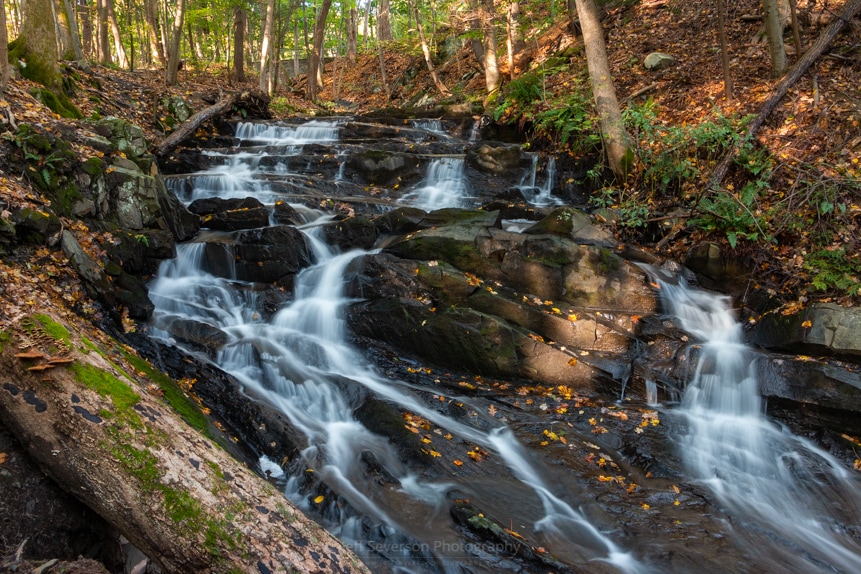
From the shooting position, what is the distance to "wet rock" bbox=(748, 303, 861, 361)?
6.38 m

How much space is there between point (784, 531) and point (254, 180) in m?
10.9

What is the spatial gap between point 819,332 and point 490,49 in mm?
12991

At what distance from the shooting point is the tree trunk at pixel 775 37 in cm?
973

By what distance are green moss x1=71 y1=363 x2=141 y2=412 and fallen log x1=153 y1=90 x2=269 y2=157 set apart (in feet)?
33.3

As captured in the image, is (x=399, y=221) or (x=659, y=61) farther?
(x=659, y=61)

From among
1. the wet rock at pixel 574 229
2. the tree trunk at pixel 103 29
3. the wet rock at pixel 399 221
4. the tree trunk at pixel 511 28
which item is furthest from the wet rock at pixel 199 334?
the tree trunk at pixel 103 29

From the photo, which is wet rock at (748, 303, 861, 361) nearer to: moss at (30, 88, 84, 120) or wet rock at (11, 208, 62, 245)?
wet rock at (11, 208, 62, 245)

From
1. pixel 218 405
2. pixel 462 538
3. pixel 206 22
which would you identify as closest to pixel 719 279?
pixel 462 538

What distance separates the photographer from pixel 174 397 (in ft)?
16.0

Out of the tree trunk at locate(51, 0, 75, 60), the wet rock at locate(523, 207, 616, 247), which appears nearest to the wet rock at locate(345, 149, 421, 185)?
the wet rock at locate(523, 207, 616, 247)

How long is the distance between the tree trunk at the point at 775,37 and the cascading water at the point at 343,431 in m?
8.72

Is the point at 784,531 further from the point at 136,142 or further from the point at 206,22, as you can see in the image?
the point at 206,22

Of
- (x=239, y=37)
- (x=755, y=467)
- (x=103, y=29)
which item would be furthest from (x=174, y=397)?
(x=103, y=29)

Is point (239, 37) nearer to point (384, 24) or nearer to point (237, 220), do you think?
point (237, 220)
